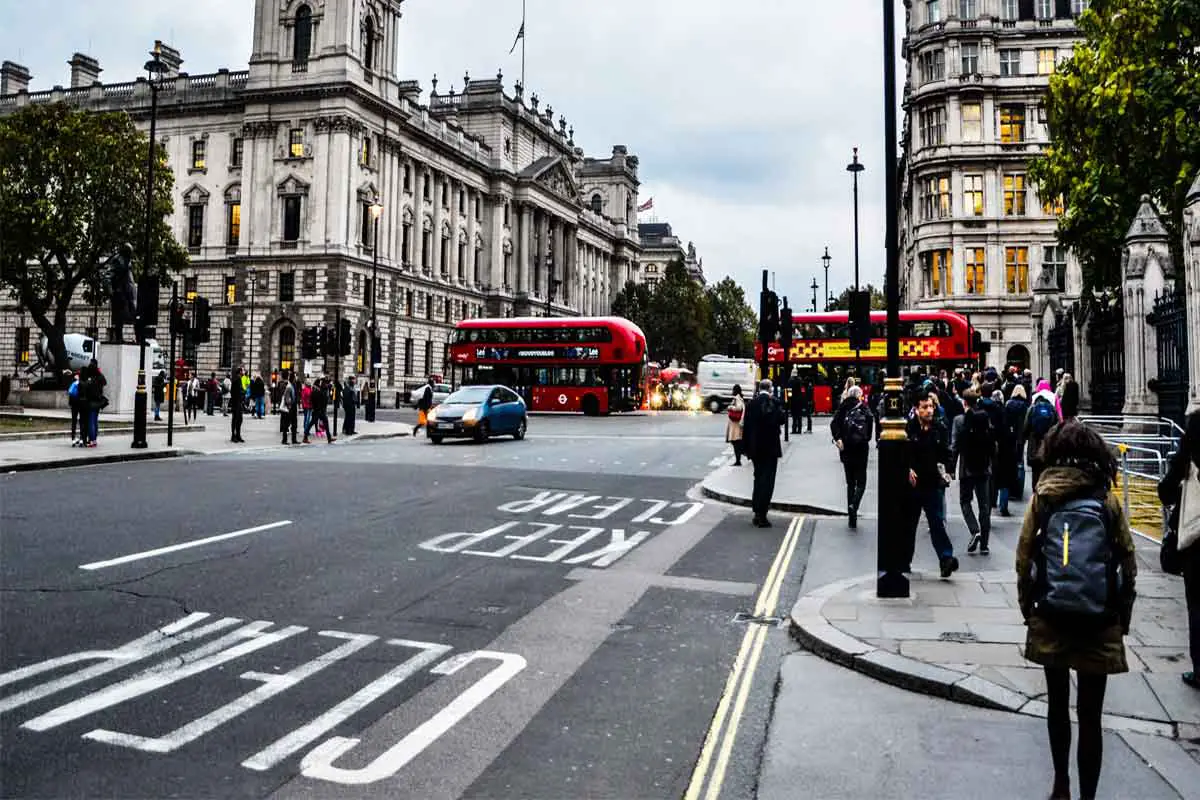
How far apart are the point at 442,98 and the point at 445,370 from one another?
107 ft

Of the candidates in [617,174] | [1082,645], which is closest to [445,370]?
[617,174]

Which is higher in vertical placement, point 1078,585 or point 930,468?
point 930,468

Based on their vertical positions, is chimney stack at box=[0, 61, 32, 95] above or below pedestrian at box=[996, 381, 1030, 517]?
above

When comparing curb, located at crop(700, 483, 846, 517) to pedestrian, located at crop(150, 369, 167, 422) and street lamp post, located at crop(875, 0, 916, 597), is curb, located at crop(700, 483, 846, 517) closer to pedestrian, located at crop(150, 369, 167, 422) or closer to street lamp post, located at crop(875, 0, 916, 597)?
street lamp post, located at crop(875, 0, 916, 597)

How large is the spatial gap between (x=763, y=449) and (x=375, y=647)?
6.77 metres

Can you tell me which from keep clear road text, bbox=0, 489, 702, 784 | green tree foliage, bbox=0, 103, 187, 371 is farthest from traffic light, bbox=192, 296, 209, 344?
keep clear road text, bbox=0, 489, 702, 784

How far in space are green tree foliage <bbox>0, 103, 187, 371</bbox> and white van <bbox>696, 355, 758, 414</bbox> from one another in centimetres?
2818

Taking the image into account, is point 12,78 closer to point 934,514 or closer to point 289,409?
point 289,409

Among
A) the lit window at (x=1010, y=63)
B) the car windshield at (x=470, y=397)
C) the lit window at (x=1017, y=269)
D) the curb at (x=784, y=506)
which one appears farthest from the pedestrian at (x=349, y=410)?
the lit window at (x=1010, y=63)

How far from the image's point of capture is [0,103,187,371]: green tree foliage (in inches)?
1527

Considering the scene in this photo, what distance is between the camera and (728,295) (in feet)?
368

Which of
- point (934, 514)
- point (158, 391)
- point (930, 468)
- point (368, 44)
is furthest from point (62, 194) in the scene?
point (934, 514)

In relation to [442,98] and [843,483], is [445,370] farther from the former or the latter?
[843,483]

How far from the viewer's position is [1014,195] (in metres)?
51.6
